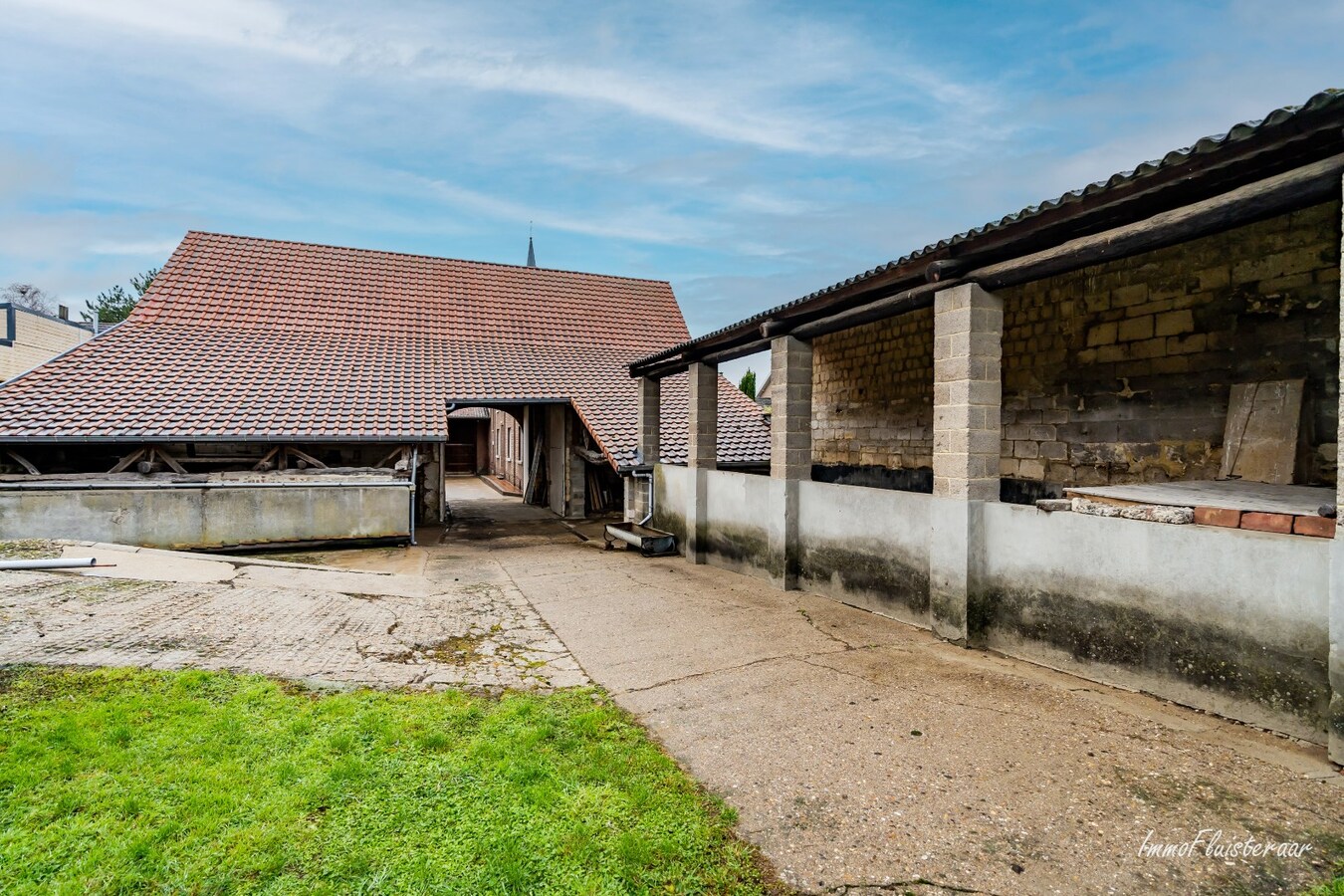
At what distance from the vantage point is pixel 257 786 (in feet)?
9.98

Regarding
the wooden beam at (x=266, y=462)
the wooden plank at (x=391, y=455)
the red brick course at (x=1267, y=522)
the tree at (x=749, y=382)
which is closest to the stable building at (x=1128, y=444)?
the red brick course at (x=1267, y=522)

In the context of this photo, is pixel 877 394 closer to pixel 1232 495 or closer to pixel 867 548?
pixel 867 548

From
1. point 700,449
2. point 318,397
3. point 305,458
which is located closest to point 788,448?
point 700,449

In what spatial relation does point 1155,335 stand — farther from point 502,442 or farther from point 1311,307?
point 502,442

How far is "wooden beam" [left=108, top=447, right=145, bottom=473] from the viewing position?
33.8ft

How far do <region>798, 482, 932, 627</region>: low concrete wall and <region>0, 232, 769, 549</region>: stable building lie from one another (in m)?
5.24

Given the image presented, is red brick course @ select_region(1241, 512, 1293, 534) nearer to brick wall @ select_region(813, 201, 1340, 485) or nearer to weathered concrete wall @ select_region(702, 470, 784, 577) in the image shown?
brick wall @ select_region(813, 201, 1340, 485)

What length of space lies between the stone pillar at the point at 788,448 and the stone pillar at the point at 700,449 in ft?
6.27

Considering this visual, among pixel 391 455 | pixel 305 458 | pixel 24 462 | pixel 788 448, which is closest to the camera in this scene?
pixel 788 448

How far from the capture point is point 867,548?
21.5 feet


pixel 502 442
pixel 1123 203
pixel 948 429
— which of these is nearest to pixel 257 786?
pixel 948 429

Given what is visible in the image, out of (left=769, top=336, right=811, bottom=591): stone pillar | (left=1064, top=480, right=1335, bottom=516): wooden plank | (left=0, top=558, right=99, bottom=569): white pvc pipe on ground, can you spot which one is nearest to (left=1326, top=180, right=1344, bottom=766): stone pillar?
(left=1064, top=480, right=1335, bottom=516): wooden plank

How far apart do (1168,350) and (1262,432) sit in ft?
4.04

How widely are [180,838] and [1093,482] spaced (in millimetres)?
8083
